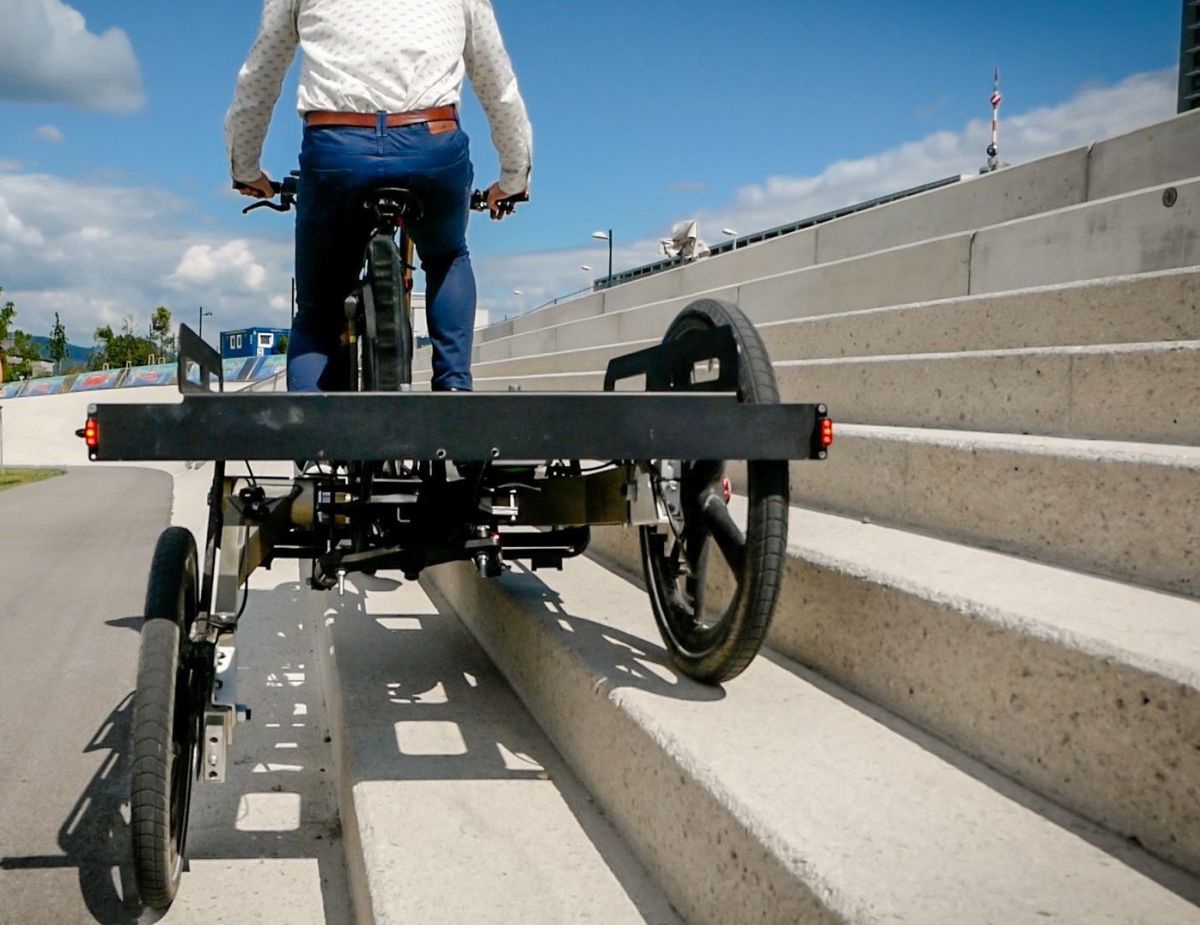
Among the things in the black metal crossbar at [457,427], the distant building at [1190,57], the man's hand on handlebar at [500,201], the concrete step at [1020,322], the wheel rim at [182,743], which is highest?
Result: the distant building at [1190,57]

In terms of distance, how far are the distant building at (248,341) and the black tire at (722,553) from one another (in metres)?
60.2

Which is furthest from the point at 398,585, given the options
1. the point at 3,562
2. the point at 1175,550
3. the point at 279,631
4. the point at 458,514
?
the point at 3,562

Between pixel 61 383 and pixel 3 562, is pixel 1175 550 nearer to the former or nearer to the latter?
pixel 3 562

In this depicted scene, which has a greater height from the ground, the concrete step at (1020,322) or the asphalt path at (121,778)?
the concrete step at (1020,322)

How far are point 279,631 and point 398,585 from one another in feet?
2.18

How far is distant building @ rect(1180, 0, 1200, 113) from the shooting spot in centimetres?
753

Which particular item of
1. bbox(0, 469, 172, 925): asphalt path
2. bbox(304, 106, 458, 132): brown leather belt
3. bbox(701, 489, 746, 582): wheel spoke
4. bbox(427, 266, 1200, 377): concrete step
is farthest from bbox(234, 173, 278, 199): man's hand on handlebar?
bbox(427, 266, 1200, 377): concrete step

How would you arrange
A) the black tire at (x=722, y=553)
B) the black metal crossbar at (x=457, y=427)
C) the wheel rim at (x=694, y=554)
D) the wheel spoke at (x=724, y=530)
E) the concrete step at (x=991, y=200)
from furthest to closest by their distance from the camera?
the concrete step at (x=991, y=200) < the wheel rim at (x=694, y=554) < the wheel spoke at (x=724, y=530) < the black tire at (x=722, y=553) < the black metal crossbar at (x=457, y=427)

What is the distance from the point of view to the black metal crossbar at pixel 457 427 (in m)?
1.88

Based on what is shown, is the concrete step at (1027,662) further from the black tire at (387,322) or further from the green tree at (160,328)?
the green tree at (160,328)

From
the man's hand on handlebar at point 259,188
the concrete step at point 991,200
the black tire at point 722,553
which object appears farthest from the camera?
the concrete step at point 991,200

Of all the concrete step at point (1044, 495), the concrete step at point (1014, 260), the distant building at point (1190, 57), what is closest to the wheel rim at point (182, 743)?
the concrete step at point (1044, 495)

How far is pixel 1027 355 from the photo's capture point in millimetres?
3096

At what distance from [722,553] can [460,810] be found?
2.98ft
